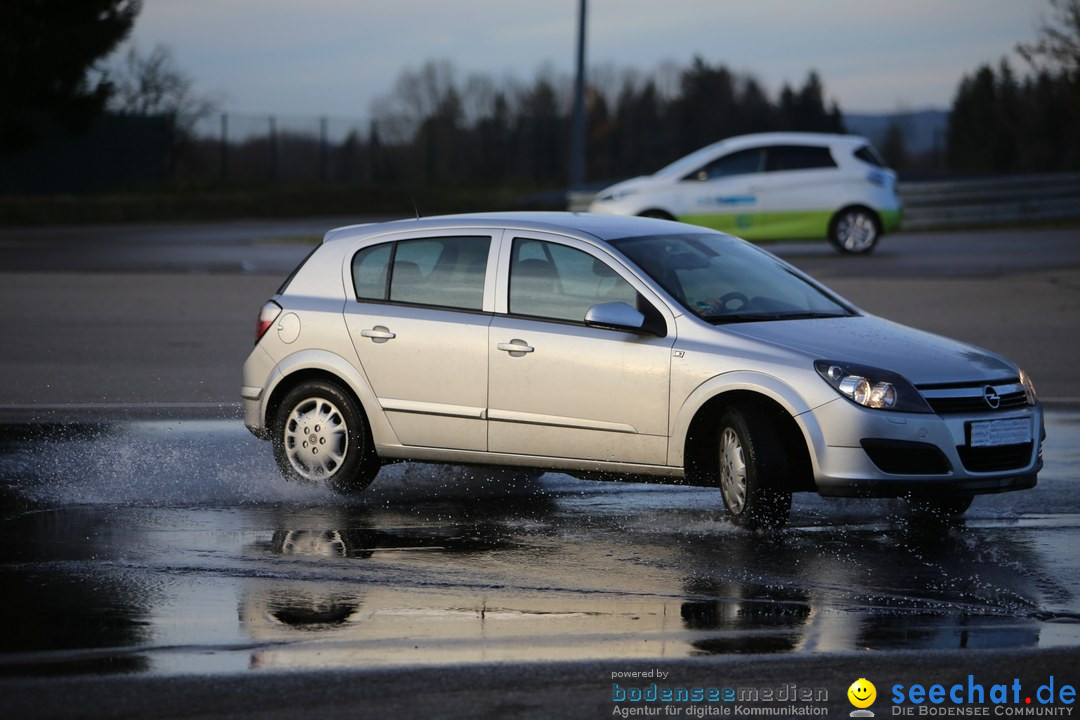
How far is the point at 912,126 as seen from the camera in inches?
2682

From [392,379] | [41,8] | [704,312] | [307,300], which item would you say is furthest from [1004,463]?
[41,8]

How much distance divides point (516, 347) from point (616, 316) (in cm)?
65

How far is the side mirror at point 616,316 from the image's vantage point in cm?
809

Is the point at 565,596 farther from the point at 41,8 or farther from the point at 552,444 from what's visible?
the point at 41,8

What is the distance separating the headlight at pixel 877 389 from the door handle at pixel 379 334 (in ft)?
8.01

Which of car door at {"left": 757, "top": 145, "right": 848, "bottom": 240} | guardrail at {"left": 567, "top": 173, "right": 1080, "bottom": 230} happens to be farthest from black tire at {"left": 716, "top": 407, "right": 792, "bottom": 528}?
guardrail at {"left": 567, "top": 173, "right": 1080, "bottom": 230}

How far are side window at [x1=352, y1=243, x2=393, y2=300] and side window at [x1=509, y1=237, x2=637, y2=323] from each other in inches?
32.1

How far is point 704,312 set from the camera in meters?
8.29

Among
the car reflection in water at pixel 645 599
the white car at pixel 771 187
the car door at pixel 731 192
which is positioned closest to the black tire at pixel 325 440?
the car reflection in water at pixel 645 599

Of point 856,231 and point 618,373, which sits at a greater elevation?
point 856,231

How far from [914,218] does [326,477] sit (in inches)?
970

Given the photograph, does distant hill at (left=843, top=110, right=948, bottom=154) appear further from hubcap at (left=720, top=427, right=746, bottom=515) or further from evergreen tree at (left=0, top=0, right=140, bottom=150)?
hubcap at (left=720, top=427, right=746, bottom=515)

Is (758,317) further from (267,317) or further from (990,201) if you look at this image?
(990,201)

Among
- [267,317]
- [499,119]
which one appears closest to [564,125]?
[499,119]
